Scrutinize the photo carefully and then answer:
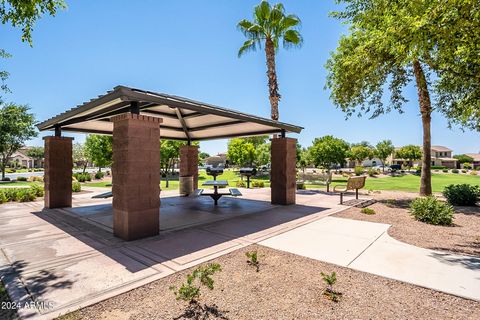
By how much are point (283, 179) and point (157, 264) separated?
723 cm

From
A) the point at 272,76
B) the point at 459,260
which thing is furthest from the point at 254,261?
the point at 272,76

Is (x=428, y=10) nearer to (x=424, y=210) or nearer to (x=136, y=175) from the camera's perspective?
(x=424, y=210)

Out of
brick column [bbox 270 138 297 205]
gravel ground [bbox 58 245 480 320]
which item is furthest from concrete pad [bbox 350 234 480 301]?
brick column [bbox 270 138 297 205]

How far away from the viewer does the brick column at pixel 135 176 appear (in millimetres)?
5793

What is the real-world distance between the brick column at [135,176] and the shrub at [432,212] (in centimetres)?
851

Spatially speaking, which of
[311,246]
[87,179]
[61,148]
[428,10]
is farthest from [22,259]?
[87,179]

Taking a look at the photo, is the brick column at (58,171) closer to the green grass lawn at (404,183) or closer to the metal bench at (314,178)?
the metal bench at (314,178)

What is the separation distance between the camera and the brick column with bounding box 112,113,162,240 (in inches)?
228

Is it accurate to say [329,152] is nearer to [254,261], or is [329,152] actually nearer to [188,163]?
[188,163]

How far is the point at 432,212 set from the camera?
26.2 feet

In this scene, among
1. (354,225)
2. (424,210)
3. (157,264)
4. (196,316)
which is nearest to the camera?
(196,316)

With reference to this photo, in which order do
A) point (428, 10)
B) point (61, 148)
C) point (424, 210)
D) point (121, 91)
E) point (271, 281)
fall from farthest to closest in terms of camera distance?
point (61, 148), point (424, 210), point (121, 91), point (428, 10), point (271, 281)

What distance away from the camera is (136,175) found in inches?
232

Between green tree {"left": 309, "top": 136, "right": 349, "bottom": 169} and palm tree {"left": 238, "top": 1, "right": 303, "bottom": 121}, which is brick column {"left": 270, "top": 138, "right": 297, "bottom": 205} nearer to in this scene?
palm tree {"left": 238, "top": 1, "right": 303, "bottom": 121}
